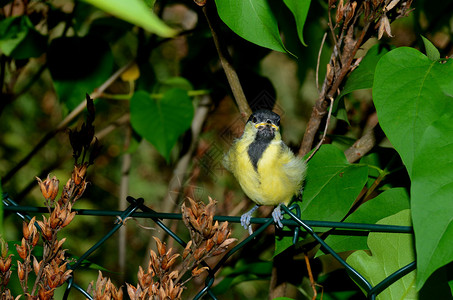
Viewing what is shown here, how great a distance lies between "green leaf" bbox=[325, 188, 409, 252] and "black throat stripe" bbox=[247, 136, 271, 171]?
45 centimetres

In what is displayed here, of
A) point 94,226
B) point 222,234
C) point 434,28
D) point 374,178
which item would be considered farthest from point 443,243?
point 94,226

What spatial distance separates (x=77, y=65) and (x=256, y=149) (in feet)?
2.16

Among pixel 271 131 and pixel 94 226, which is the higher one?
pixel 271 131

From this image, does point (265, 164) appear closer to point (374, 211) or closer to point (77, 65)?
point (374, 211)

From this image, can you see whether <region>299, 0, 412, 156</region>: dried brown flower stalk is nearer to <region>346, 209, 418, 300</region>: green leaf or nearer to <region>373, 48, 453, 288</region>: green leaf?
<region>373, 48, 453, 288</region>: green leaf

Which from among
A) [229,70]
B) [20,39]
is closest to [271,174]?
[229,70]

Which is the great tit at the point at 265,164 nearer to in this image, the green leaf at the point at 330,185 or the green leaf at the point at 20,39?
the green leaf at the point at 330,185

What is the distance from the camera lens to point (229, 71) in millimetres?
1291

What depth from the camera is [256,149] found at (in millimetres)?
1542

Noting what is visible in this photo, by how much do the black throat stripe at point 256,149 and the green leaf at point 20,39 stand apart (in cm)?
77

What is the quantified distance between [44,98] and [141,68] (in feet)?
3.98

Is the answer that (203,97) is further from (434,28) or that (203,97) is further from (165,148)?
(434,28)

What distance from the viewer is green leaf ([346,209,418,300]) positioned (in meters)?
0.96

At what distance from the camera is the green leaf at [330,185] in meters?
1.11
